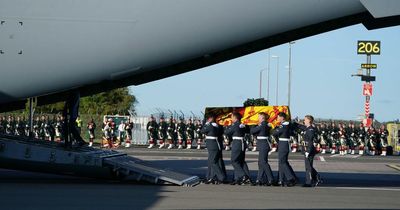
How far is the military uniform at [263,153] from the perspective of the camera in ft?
51.0

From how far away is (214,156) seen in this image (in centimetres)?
1580

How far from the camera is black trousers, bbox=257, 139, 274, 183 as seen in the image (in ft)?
51.0

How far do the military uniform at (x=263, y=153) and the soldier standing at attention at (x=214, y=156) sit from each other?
799mm

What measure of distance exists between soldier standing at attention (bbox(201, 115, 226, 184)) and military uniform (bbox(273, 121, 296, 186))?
1.25 m

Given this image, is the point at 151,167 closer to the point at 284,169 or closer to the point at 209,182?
the point at 209,182

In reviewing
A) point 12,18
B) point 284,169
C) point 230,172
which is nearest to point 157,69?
point 12,18

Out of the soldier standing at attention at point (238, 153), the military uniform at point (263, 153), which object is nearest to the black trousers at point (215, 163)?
the soldier standing at attention at point (238, 153)

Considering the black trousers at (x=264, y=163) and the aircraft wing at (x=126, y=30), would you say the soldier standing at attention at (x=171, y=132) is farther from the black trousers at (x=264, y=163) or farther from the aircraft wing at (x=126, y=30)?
the aircraft wing at (x=126, y=30)

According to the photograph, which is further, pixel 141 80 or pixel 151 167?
pixel 151 167

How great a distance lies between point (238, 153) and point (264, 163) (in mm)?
585

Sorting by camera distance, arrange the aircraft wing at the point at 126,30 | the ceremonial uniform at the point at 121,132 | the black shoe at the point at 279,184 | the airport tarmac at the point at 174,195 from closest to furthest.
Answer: the airport tarmac at the point at 174,195
the aircraft wing at the point at 126,30
the black shoe at the point at 279,184
the ceremonial uniform at the point at 121,132

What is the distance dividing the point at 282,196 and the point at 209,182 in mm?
2849

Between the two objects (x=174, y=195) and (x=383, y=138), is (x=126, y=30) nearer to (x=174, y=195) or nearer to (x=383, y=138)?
(x=174, y=195)

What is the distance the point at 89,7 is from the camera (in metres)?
12.2
